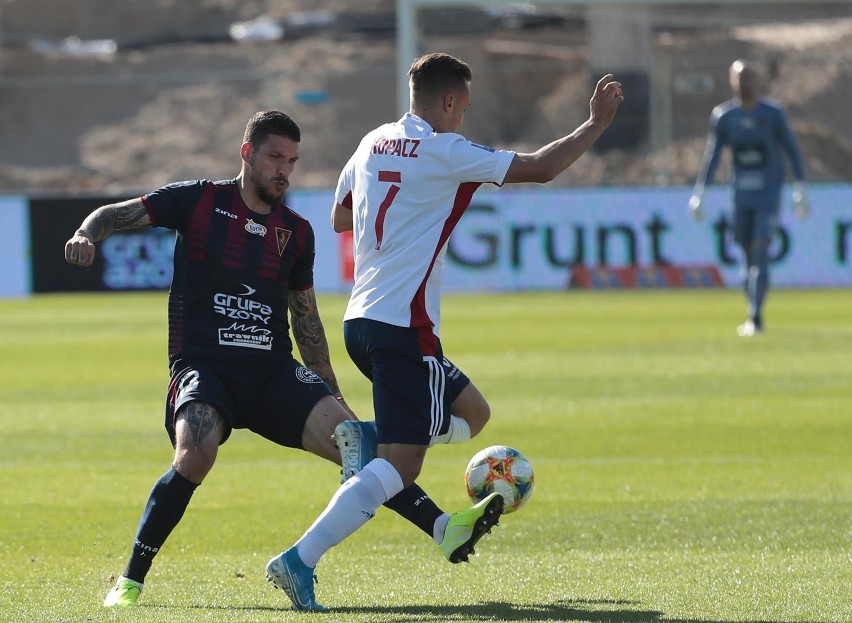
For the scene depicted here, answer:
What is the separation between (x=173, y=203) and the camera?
6.02m

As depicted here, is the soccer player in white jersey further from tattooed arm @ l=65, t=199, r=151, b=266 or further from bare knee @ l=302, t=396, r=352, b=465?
tattooed arm @ l=65, t=199, r=151, b=266

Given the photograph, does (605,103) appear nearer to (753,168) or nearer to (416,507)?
(416,507)

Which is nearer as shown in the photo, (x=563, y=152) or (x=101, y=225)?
(x=563, y=152)

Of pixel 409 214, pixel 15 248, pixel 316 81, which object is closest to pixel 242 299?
pixel 409 214

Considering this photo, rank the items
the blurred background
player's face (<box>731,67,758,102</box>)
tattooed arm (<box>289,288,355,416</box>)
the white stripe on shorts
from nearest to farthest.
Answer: the white stripe on shorts
tattooed arm (<box>289,288,355,416</box>)
player's face (<box>731,67,758,102</box>)
the blurred background

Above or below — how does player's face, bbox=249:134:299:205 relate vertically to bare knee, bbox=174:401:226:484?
above

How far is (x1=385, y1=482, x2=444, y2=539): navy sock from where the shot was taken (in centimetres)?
604

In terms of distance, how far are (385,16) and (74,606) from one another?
3615 cm

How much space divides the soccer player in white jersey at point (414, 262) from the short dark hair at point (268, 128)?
31cm

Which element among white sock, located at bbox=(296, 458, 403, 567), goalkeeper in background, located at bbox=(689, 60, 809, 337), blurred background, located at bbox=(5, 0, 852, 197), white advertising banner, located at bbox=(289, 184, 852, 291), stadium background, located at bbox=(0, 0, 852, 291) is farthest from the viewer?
Answer: blurred background, located at bbox=(5, 0, 852, 197)

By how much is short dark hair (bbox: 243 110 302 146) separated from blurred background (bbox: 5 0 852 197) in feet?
84.0

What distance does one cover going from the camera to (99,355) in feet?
51.3

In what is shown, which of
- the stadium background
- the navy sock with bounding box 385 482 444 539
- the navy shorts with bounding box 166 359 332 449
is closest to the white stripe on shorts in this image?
the navy sock with bounding box 385 482 444 539

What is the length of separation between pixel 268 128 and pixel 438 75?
26.5 inches
